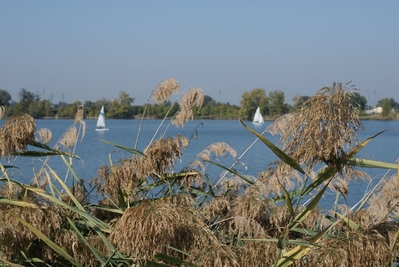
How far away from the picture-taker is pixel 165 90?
4324 millimetres

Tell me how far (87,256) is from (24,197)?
1.90ft

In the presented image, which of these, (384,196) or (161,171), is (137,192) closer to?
(161,171)

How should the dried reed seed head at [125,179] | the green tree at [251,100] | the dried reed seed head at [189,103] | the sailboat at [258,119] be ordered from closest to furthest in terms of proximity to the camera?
the dried reed seed head at [125,179]
the dried reed seed head at [189,103]
the green tree at [251,100]
the sailboat at [258,119]

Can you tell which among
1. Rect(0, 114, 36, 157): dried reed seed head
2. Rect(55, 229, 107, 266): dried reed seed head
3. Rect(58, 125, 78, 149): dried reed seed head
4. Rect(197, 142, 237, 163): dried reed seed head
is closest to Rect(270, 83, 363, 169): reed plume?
Rect(55, 229, 107, 266): dried reed seed head

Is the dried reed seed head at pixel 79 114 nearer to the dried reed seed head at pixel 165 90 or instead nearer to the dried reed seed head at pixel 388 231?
the dried reed seed head at pixel 165 90

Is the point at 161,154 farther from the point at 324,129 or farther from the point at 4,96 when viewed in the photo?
the point at 4,96

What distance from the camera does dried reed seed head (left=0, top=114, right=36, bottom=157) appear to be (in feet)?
11.3

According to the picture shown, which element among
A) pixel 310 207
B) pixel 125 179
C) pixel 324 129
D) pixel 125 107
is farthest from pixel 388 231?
pixel 125 107

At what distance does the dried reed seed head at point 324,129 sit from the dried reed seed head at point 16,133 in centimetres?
151

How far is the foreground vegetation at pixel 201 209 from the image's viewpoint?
105 inches

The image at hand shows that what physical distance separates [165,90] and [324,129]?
6.29 feet

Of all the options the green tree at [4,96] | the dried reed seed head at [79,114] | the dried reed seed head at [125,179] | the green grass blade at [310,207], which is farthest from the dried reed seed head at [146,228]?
the green tree at [4,96]

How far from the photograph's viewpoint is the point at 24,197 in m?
3.73

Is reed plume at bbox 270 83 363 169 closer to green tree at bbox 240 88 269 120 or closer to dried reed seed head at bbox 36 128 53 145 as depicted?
dried reed seed head at bbox 36 128 53 145
